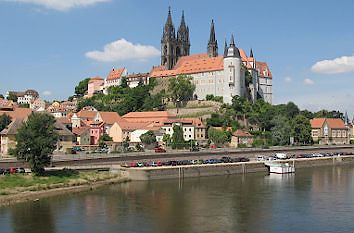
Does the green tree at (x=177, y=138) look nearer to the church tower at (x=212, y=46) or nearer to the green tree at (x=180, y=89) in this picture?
the green tree at (x=180, y=89)

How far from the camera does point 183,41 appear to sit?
138250 mm

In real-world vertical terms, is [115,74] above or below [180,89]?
above

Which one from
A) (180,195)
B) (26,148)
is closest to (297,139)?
(180,195)

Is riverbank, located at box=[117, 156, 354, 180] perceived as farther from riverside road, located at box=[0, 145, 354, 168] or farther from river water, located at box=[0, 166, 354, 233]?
riverside road, located at box=[0, 145, 354, 168]

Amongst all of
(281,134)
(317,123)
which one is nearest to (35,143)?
(281,134)

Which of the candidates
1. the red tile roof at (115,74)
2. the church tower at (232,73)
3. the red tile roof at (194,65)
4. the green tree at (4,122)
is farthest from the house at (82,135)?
the red tile roof at (115,74)

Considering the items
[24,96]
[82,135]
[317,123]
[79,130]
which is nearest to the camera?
[82,135]

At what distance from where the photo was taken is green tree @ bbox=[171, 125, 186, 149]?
81625mm

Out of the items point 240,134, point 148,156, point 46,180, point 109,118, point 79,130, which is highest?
point 109,118

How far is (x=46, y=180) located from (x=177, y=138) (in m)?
39.4

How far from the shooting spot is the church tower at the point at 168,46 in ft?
438

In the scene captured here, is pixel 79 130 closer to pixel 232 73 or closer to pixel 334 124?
pixel 232 73

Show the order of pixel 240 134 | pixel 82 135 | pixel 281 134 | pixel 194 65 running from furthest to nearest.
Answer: pixel 194 65 → pixel 281 134 → pixel 240 134 → pixel 82 135

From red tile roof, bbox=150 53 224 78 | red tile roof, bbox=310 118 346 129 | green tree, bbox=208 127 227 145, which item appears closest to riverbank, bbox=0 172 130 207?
green tree, bbox=208 127 227 145
